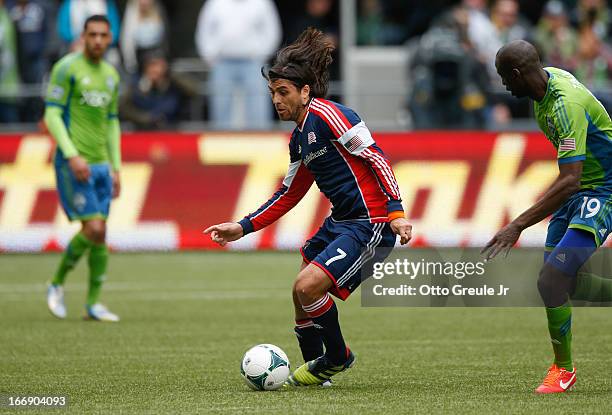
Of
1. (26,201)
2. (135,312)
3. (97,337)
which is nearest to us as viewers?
(97,337)

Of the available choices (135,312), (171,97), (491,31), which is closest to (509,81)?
(135,312)

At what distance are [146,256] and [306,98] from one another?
31.0 feet

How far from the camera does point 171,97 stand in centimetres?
1836

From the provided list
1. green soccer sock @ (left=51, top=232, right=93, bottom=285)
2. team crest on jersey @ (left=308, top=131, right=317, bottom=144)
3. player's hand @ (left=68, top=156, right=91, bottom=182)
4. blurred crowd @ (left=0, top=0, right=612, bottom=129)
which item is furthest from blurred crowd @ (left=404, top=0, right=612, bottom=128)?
team crest on jersey @ (left=308, top=131, right=317, bottom=144)

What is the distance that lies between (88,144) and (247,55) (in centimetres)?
717

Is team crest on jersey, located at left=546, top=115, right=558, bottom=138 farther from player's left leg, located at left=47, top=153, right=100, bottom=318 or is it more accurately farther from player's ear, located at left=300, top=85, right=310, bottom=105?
player's left leg, located at left=47, top=153, right=100, bottom=318

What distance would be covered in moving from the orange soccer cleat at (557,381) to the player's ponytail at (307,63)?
2.16 meters

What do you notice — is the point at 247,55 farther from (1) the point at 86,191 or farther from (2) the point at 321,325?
(2) the point at 321,325

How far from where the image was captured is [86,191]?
1159 centimetres

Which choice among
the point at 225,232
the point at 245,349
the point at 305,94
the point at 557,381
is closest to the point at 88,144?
the point at 245,349

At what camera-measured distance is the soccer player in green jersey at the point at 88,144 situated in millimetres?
11586

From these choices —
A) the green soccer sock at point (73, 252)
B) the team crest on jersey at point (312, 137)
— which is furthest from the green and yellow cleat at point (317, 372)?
the green soccer sock at point (73, 252)

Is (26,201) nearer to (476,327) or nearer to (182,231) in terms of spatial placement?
(182,231)

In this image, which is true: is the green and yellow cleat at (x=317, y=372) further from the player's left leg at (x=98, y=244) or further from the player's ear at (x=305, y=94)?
the player's left leg at (x=98, y=244)
